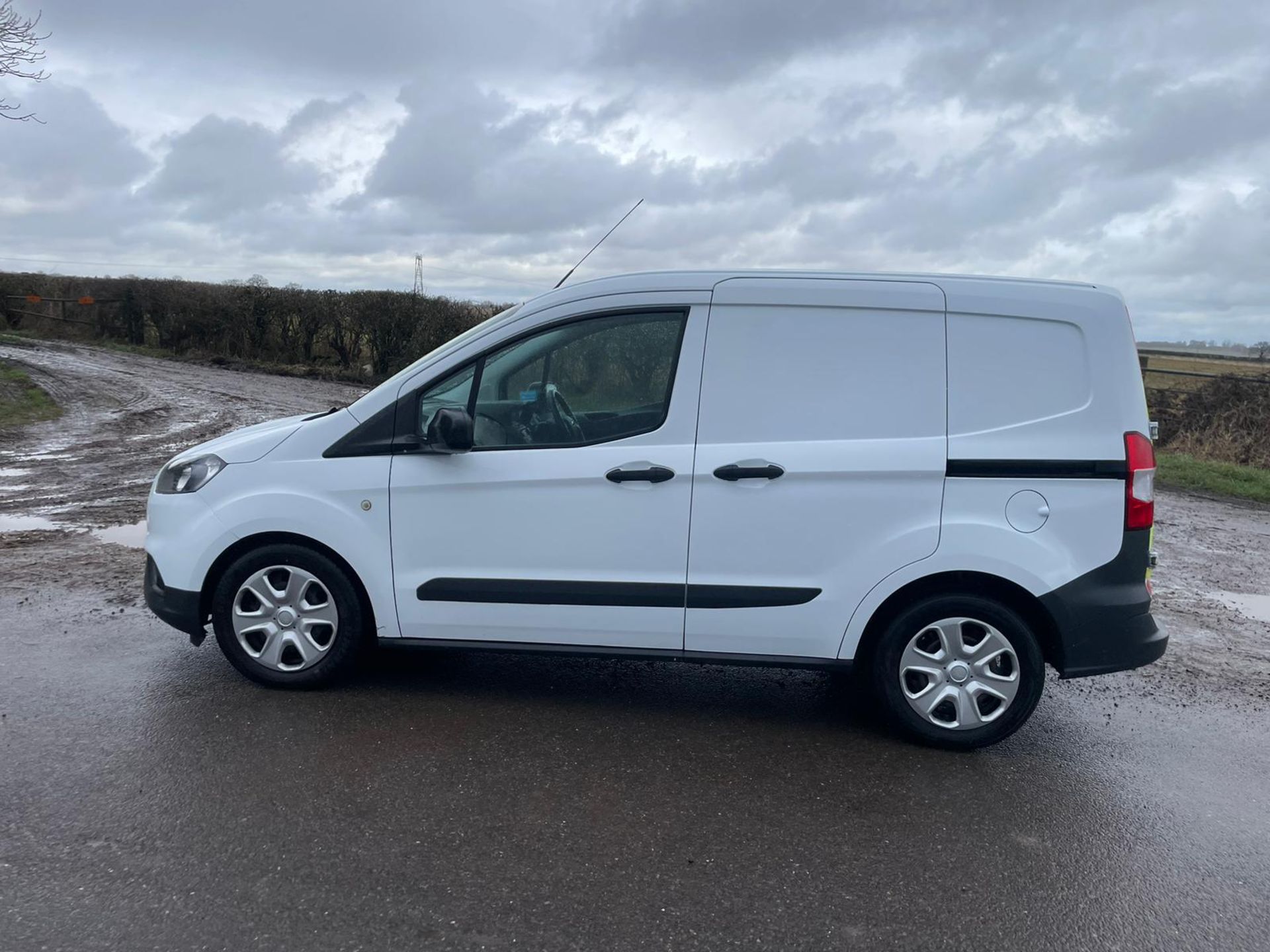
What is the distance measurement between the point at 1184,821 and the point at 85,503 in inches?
355

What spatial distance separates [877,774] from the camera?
4.34 metres

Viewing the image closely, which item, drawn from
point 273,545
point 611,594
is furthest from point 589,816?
point 273,545

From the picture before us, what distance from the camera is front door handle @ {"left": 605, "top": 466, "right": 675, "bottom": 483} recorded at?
180 inches

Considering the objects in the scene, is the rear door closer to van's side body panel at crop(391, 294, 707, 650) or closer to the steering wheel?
van's side body panel at crop(391, 294, 707, 650)

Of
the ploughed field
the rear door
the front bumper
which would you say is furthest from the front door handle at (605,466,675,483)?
the front bumper

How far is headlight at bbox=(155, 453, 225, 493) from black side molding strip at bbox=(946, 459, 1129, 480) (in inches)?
134

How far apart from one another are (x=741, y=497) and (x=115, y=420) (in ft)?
44.2

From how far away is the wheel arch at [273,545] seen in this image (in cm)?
488

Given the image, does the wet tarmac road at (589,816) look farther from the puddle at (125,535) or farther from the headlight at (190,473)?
the puddle at (125,535)

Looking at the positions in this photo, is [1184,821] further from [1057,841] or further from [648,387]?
[648,387]

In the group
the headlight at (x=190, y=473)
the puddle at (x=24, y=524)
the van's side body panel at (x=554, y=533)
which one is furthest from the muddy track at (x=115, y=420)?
the van's side body panel at (x=554, y=533)

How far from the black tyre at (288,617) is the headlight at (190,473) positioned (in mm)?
432

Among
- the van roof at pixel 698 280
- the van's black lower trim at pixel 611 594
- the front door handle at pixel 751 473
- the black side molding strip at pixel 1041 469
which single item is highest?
the van roof at pixel 698 280

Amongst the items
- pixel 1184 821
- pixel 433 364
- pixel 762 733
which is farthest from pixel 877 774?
pixel 433 364
